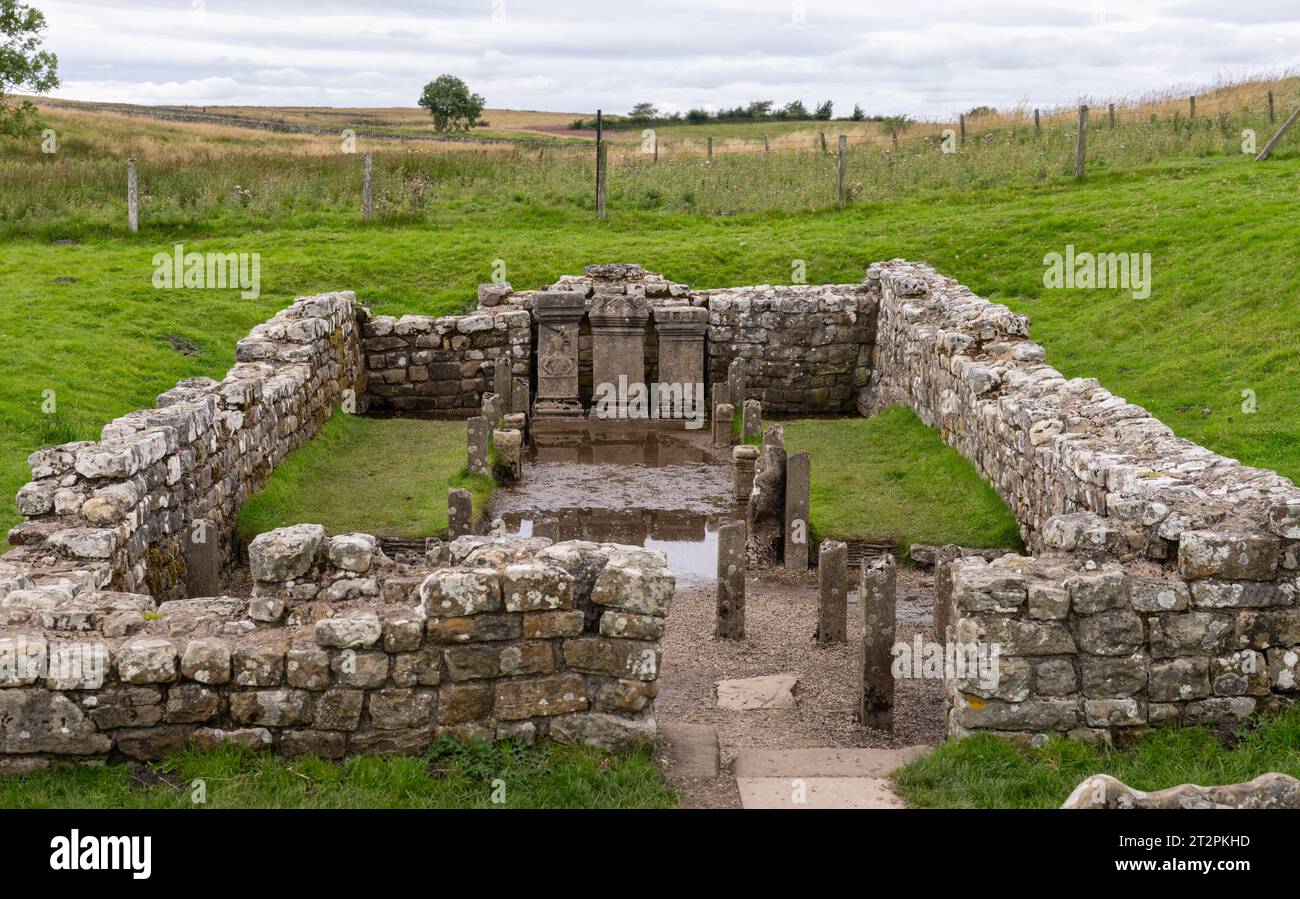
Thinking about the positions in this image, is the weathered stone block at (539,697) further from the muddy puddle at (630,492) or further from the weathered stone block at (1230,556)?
the muddy puddle at (630,492)

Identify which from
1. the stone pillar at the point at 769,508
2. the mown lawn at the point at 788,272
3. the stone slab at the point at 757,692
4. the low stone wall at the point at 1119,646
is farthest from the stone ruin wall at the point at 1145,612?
the mown lawn at the point at 788,272

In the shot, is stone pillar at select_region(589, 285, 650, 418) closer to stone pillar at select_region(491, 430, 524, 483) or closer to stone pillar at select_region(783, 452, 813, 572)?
stone pillar at select_region(491, 430, 524, 483)

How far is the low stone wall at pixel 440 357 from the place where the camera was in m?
23.2

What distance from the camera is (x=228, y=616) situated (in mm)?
8898

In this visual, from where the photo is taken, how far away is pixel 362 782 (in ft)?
26.6

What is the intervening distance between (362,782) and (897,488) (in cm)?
1054

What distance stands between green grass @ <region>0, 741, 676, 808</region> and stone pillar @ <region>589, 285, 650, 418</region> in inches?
594

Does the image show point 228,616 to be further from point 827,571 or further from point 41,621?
point 827,571

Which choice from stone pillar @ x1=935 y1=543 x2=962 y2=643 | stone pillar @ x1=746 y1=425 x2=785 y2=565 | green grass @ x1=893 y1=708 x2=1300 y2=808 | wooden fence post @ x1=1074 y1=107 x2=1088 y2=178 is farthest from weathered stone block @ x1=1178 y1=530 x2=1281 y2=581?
wooden fence post @ x1=1074 y1=107 x2=1088 y2=178

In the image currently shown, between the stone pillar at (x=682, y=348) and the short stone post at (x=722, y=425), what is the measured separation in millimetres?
2933

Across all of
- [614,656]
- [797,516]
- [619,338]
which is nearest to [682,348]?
[619,338]

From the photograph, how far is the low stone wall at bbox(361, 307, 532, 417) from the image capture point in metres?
23.2

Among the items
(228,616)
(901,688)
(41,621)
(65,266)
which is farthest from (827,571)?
(65,266)

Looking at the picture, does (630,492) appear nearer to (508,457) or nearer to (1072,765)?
(508,457)
